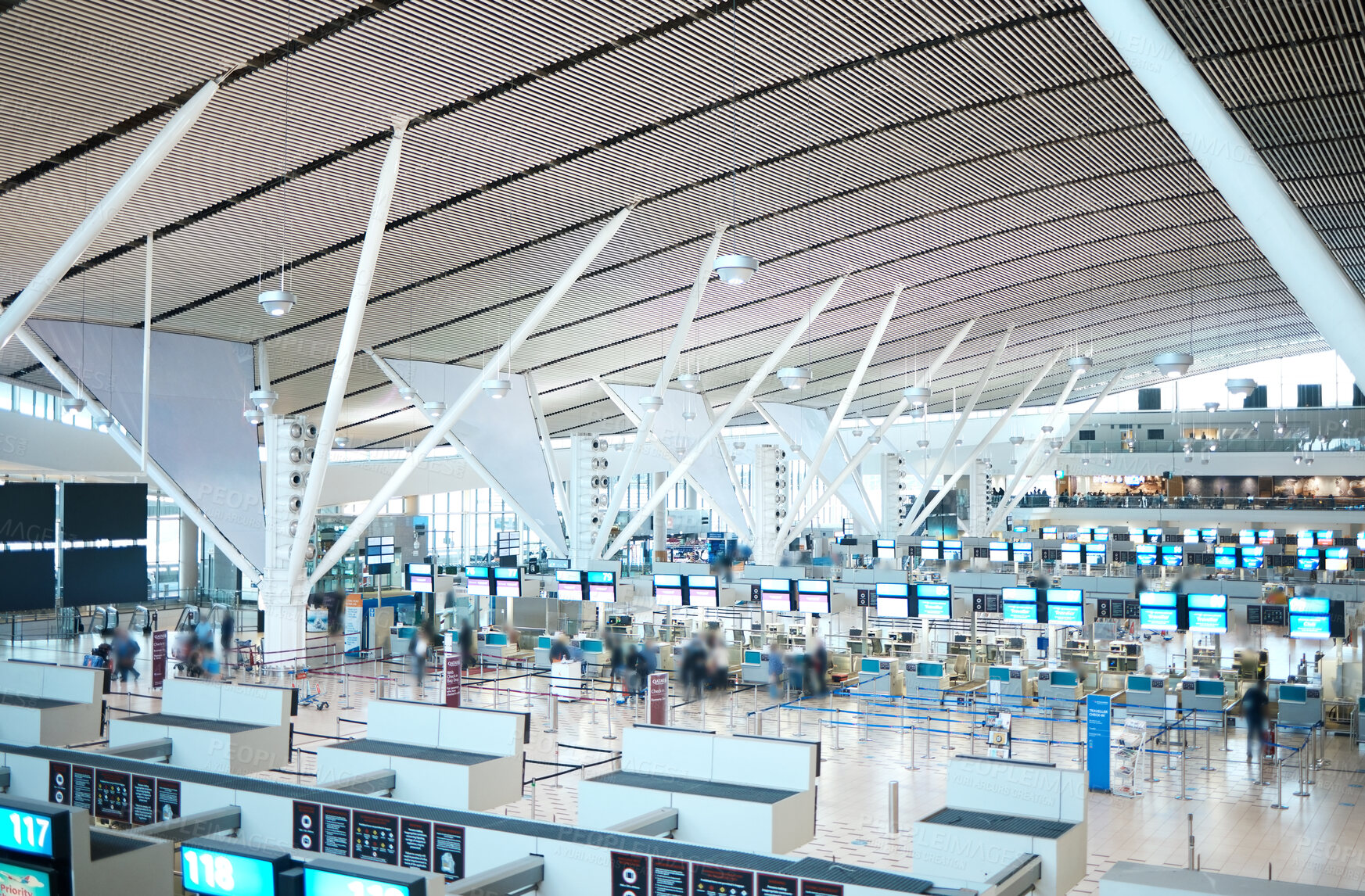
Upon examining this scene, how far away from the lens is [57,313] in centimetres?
2141

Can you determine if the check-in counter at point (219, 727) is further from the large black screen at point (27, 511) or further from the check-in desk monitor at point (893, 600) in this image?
the large black screen at point (27, 511)

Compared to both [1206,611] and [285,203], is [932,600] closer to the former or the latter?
[1206,611]

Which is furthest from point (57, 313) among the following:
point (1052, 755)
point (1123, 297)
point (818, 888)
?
point (1123, 297)

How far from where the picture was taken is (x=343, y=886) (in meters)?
4.81

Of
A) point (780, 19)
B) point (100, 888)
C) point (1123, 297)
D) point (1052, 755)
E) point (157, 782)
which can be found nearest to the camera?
point (100, 888)

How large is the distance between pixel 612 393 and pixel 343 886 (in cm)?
3102

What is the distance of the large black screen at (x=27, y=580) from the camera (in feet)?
94.7

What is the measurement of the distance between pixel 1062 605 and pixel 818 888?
18.1m

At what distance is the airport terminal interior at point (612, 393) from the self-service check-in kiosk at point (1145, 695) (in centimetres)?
10

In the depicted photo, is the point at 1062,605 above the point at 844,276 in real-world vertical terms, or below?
Answer: below

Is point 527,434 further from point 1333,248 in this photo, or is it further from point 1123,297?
point 1333,248

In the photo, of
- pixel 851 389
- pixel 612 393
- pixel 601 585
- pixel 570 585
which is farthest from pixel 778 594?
pixel 612 393

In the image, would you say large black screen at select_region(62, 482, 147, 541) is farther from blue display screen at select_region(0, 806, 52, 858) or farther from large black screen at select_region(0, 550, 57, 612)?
blue display screen at select_region(0, 806, 52, 858)

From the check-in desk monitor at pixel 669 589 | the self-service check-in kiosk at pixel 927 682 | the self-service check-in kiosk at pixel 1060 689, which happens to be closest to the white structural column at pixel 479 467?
the check-in desk monitor at pixel 669 589
